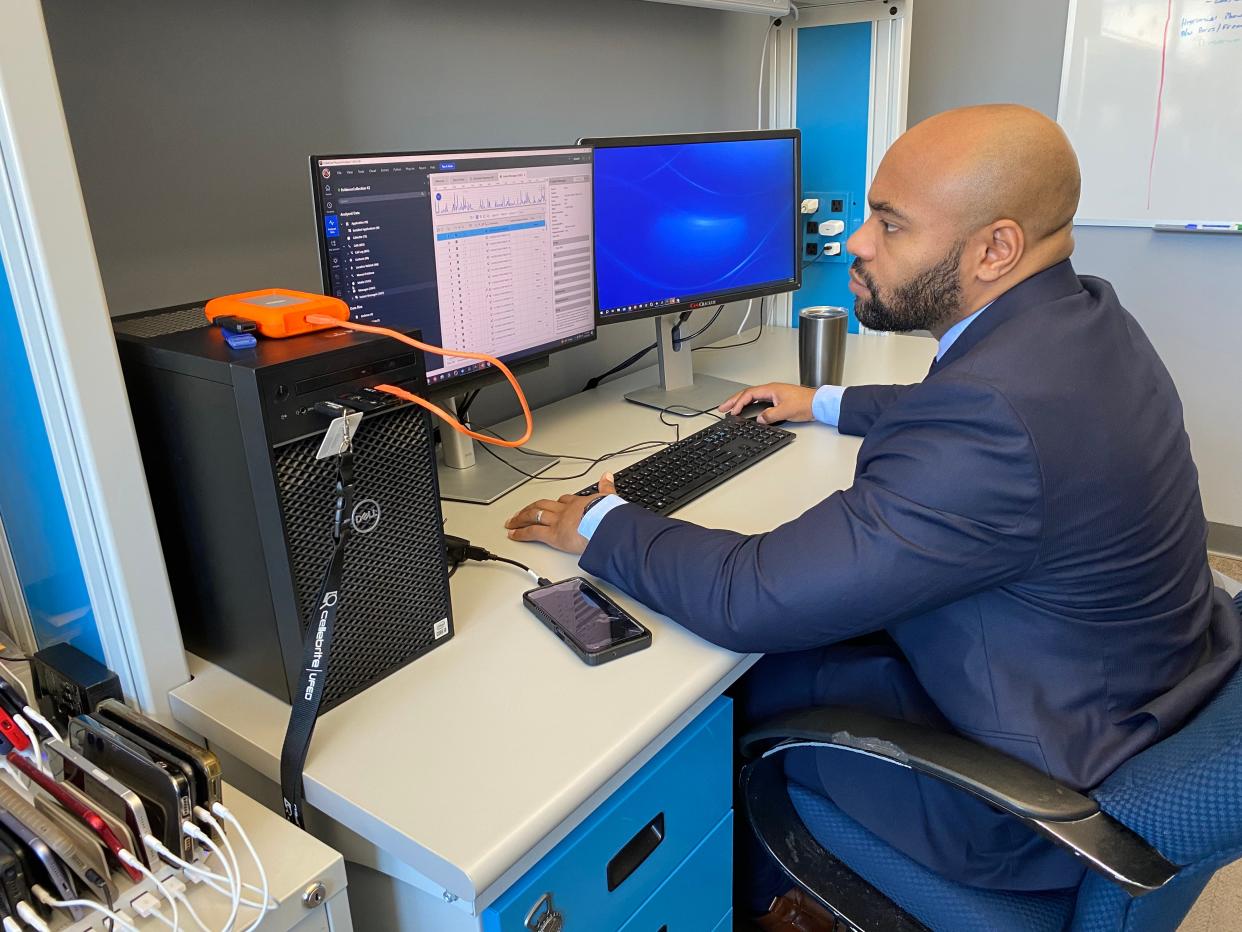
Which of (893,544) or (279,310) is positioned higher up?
(279,310)

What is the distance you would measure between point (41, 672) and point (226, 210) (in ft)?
2.14

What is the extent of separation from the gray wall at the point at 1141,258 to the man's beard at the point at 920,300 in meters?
1.82

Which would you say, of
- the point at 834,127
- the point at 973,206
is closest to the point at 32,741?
the point at 973,206

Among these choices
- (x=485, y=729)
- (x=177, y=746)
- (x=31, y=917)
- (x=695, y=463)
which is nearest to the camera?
(x=31, y=917)

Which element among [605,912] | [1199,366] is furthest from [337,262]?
[1199,366]

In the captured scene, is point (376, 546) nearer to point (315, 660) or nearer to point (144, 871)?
point (315, 660)

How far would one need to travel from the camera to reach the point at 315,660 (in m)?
0.82

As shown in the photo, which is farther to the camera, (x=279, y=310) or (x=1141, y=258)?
(x=1141, y=258)

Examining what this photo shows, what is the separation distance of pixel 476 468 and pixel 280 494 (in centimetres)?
68

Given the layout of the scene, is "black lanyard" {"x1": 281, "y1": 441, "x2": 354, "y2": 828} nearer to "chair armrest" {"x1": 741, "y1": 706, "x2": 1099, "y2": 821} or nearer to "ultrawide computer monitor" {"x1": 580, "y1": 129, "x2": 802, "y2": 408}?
"chair armrest" {"x1": 741, "y1": 706, "x2": 1099, "y2": 821}

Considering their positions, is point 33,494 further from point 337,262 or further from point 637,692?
point 637,692

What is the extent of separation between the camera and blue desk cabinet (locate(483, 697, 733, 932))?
82 cm

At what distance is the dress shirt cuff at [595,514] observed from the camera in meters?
1.13

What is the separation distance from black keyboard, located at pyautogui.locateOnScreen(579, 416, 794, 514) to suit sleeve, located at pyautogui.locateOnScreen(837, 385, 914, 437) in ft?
0.34
